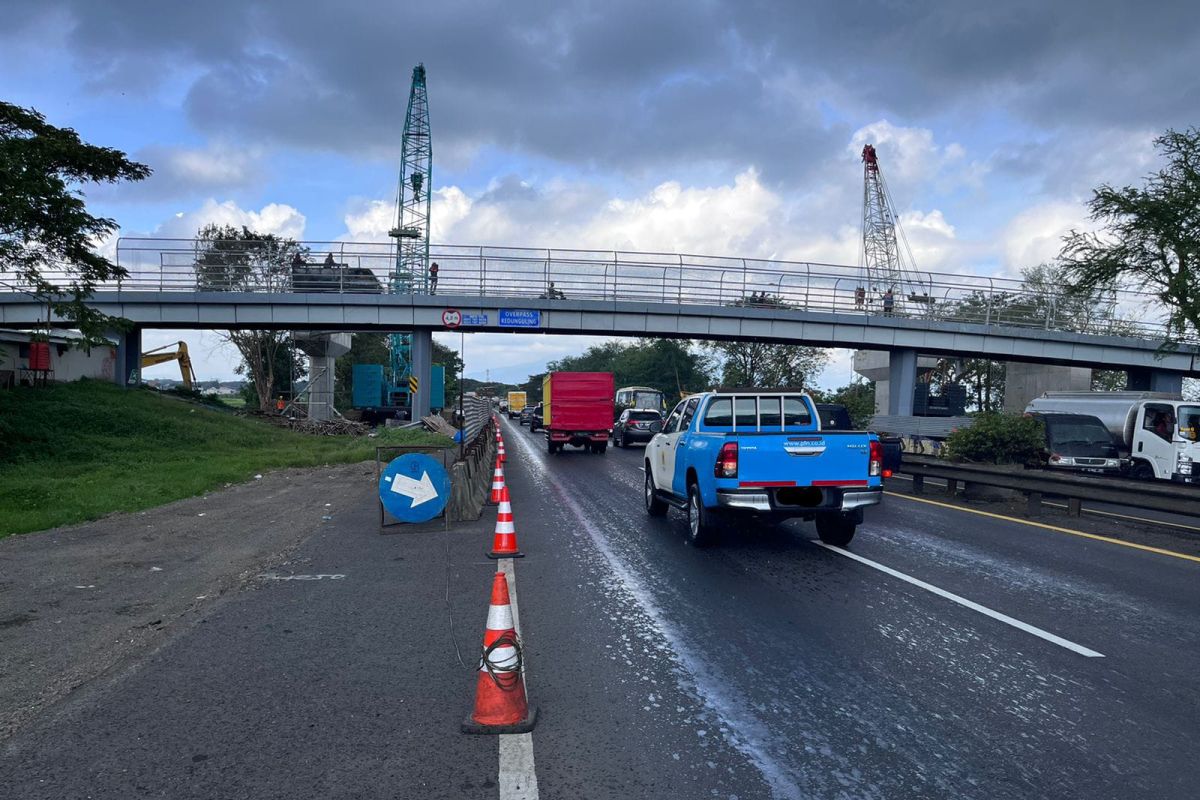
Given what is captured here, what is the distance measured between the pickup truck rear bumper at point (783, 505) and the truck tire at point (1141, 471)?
48.1 ft

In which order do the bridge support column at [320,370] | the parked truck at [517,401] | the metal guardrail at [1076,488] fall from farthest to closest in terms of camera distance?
the parked truck at [517,401], the bridge support column at [320,370], the metal guardrail at [1076,488]

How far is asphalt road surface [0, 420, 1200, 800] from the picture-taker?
12.8ft

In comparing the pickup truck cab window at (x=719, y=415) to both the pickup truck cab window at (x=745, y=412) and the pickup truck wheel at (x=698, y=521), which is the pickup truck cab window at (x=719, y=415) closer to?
the pickup truck cab window at (x=745, y=412)

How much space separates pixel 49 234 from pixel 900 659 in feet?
78.9

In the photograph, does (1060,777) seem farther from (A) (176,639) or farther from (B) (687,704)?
(A) (176,639)

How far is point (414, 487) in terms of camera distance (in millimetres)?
11469

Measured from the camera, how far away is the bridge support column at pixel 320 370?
4775 cm

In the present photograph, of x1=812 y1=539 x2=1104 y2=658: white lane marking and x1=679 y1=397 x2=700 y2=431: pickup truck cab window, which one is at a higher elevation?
x1=679 y1=397 x2=700 y2=431: pickup truck cab window

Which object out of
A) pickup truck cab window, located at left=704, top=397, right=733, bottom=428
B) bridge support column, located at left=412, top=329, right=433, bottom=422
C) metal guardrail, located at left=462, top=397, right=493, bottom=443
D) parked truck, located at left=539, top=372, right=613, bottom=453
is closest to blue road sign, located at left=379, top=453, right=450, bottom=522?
pickup truck cab window, located at left=704, top=397, right=733, bottom=428

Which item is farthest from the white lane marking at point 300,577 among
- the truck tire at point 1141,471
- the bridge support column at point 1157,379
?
the bridge support column at point 1157,379

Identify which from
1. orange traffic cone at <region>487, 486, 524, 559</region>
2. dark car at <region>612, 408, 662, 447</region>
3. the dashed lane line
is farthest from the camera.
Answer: dark car at <region>612, 408, 662, 447</region>

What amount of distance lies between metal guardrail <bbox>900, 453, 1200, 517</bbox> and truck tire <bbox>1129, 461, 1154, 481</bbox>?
6.28 metres

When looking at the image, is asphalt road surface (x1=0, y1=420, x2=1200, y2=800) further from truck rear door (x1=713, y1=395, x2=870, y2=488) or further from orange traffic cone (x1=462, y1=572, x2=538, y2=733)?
truck rear door (x1=713, y1=395, x2=870, y2=488)

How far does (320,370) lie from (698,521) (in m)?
42.7
